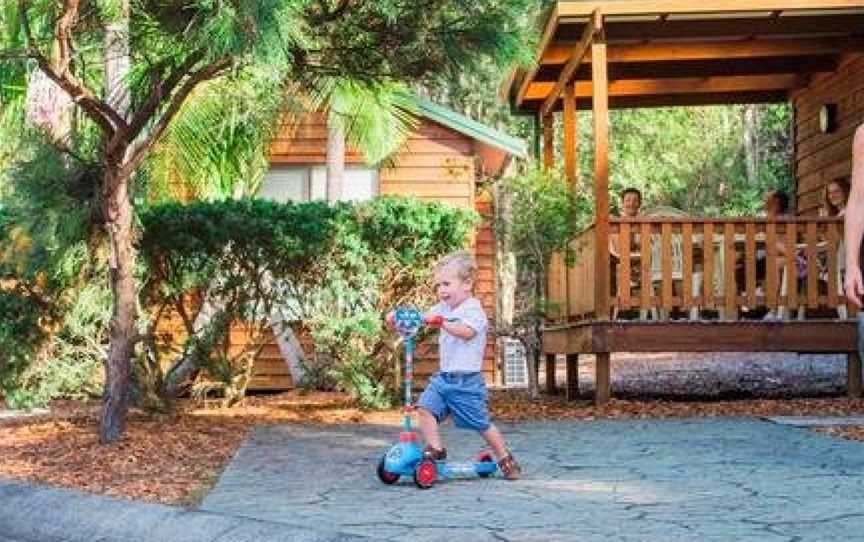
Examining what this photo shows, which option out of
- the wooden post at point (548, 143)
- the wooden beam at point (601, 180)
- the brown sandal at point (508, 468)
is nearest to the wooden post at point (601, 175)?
the wooden beam at point (601, 180)

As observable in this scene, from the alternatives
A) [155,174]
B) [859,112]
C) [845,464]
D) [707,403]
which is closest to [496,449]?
[845,464]

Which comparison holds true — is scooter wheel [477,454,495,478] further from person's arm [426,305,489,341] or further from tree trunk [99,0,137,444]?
tree trunk [99,0,137,444]

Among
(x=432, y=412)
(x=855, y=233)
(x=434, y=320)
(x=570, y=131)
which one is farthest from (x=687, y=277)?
(x=855, y=233)

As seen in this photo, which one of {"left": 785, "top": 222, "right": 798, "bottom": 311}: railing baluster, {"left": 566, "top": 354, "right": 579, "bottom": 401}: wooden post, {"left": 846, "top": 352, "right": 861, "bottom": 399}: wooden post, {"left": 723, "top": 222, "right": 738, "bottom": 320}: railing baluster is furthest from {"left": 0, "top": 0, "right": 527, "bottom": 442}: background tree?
{"left": 846, "top": 352, "right": 861, "bottom": 399}: wooden post

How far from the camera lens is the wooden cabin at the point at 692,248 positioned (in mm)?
10750

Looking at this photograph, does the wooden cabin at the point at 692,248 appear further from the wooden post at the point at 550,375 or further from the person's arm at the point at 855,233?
the person's arm at the point at 855,233

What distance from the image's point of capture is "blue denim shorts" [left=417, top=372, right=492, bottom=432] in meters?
6.22

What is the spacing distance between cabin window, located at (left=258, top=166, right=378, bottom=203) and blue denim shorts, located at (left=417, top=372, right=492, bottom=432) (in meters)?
9.45

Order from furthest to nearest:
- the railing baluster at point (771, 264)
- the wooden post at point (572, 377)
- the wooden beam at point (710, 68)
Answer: the wooden beam at point (710, 68) < the wooden post at point (572, 377) < the railing baluster at point (771, 264)

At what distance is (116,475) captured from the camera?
22.4 feet

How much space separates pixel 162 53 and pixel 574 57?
5709 mm

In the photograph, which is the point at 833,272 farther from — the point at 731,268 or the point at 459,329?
the point at 459,329

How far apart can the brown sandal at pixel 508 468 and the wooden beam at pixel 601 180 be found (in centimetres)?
451

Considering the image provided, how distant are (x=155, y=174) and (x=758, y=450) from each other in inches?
288
